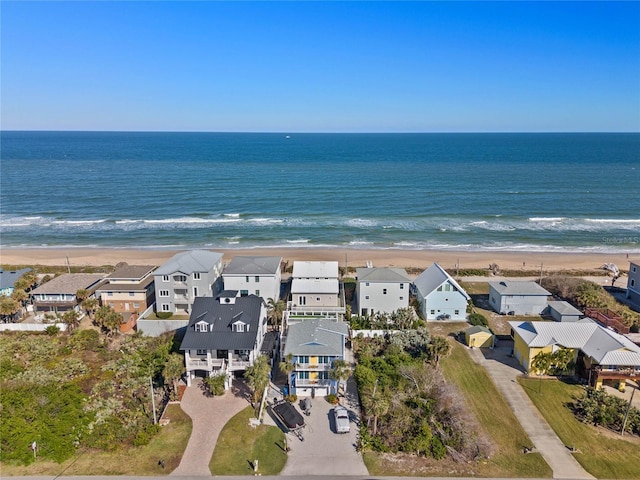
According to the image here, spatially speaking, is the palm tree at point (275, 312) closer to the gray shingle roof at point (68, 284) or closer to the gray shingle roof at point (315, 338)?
the gray shingle roof at point (315, 338)

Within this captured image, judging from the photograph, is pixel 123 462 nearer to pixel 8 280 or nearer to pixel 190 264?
pixel 190 264

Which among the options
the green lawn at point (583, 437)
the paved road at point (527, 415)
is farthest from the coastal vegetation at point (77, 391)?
the green lawn at point (583, 437)

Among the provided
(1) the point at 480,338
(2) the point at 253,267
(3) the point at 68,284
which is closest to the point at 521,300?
(1) the point at 480,338

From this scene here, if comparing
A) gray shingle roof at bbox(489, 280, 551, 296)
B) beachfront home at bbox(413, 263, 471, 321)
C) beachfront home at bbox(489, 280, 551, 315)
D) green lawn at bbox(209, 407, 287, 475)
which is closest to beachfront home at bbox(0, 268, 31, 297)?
green lawn at bbox(209, 407, 287, 475)

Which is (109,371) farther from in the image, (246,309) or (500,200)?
(500,200)

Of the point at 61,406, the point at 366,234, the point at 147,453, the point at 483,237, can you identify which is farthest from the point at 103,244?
the point at 483,237

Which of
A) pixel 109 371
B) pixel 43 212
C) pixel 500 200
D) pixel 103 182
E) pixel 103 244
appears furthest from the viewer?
pixel 103 182
